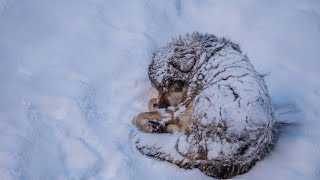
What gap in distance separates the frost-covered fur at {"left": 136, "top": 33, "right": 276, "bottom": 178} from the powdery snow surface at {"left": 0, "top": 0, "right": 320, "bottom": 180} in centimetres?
10

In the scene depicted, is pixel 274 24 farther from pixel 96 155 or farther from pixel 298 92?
pixel 96 155

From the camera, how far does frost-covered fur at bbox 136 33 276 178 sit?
2.38 meters

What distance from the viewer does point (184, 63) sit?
10.0 ft

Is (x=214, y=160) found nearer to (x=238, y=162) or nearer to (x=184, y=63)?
(x=238, y=162)

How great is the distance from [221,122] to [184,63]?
79cm

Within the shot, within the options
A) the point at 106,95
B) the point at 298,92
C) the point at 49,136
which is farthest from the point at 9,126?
the point at 298,92

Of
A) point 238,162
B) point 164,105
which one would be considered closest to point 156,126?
point 164,105

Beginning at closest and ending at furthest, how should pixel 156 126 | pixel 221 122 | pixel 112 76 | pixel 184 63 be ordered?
pixel 221 122, pixel 156 126, pixel 184 63, pixel 112 76

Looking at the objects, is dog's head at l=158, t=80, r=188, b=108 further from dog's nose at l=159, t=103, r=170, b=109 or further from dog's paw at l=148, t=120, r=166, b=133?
dog's paw at l=148, t=120, r=166, b=133

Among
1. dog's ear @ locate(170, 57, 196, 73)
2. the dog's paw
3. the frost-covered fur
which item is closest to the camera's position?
the frost-covered fur

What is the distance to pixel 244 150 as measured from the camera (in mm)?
2385

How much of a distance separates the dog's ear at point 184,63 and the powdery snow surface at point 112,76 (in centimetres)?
39

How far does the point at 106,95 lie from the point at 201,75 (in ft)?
2.68

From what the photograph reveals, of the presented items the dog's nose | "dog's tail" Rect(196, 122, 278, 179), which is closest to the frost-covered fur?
"dog's tail" Rect(196, 122, 278, 179)
